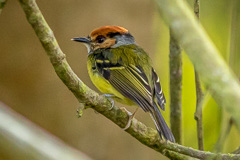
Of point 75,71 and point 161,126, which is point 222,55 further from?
point 75,71

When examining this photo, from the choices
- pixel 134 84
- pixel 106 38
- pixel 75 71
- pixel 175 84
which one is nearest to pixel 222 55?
pixel 175 84

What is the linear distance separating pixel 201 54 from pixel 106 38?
272 centimetres

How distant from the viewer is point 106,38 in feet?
15.4

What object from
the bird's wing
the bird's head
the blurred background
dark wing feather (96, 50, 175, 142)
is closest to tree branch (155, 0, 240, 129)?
dark wing feather (96, 50, 175, 142)

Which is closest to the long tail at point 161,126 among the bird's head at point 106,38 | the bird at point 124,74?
the bird at point 124,74

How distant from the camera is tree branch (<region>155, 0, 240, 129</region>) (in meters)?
2.02

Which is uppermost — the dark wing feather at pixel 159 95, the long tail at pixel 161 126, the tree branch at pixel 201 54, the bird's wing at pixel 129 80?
the tree branch at pixel 201 54

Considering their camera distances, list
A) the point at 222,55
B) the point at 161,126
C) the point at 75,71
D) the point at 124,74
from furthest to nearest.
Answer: the point at 75,71 < the point at 124,74 < the point at 222,55 < the point at 161,126

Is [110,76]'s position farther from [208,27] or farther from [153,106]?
[208,27]

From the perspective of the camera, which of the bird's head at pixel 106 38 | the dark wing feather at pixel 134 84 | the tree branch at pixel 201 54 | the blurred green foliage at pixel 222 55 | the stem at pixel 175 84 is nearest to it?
the tree branch at pixel 201 54

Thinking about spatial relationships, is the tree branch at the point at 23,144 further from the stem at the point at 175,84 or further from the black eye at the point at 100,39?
the black eye at the point at 100,39

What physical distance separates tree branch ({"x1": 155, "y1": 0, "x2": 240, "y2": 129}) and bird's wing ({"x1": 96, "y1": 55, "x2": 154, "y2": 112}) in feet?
5.41

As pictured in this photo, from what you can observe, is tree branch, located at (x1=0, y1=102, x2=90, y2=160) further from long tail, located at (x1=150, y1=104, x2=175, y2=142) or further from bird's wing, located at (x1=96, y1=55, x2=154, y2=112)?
bird's wing, located at (x1=96, y1=55, x2=154, y2=112)

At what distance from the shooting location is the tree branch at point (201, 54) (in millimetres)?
2021
